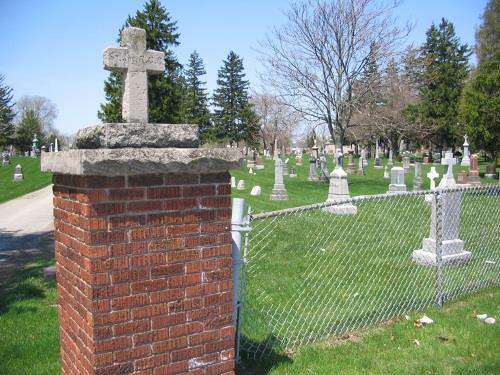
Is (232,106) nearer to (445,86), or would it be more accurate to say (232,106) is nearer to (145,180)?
(445,86)

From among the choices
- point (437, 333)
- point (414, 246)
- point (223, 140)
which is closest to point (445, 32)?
point (223, 140)

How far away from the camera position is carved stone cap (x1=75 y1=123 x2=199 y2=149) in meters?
2.60

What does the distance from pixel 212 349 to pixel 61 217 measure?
1.30 metres

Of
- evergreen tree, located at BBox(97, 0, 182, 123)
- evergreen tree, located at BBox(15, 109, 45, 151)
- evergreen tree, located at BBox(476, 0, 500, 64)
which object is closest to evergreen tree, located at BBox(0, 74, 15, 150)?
evergreen tree, located at BBox(15, 109, 45, 151)

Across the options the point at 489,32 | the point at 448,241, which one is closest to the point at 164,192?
the point at 448,241

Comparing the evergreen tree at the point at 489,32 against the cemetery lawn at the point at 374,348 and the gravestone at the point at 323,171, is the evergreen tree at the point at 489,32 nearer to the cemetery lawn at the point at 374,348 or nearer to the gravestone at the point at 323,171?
the gravestone at the point at 323,171

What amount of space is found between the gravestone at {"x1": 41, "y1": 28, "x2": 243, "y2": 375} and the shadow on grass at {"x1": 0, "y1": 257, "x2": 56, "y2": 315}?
2.70 metres

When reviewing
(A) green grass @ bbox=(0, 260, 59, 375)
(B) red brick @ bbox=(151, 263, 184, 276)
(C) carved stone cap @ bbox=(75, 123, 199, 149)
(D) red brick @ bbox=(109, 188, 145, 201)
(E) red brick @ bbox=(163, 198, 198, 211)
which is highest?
(C) carved stone cap @ bbox=(75, 123, 199, 149)

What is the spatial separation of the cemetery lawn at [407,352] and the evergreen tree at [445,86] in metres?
42.9

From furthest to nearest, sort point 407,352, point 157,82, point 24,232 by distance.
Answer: point 157,82 < point 24,232 < point 407,352

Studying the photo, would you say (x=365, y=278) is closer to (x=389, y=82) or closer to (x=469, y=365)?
(x=469, y=365)

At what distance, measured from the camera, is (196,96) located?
65.1 meters

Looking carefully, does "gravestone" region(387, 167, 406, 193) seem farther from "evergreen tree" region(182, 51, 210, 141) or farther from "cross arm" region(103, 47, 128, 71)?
"evergreen tree" region(182, 51, 210, 141)

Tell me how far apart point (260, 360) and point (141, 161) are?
7.06 ft
